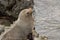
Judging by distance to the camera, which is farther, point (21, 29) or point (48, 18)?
point (48, 18)

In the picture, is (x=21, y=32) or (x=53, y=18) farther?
(x=53, y=18)

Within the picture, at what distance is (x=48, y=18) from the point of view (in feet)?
11.3

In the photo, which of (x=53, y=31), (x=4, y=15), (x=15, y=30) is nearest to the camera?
(x=15, y=30)

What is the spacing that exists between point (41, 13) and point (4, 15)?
28.9 inches

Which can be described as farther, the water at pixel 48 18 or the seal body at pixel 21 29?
the water at pixel 48 18

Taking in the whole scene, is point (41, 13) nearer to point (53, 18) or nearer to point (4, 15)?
point (53, 18)

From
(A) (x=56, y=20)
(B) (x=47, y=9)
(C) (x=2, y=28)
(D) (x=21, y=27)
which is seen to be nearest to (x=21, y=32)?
(D) (x=21, y=27)

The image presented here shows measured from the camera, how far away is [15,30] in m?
2.03

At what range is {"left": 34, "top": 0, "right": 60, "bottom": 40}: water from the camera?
9.70 ft

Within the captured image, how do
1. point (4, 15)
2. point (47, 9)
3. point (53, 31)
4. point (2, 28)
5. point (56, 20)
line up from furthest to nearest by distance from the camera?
point (47, 9)
point (4, 15)
point (56, 20)
point (53, 31)
point (2, 28)

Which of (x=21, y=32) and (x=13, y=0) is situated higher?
(x=13, y=0)

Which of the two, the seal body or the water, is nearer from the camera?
the seal body

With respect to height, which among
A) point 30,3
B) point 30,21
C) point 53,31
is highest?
point 30,3

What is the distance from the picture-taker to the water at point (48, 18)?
2956 mm
